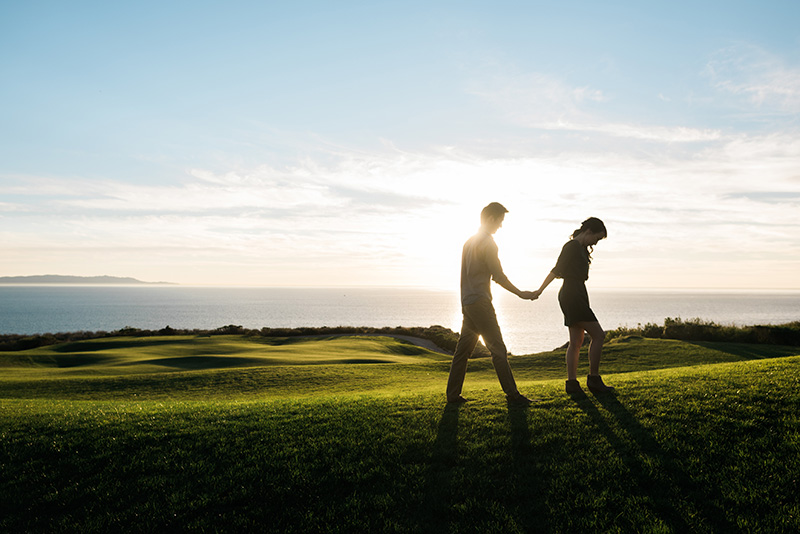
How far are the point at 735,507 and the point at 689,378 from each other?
5.26 m

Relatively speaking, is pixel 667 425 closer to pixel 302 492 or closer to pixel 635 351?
pixel 302 492

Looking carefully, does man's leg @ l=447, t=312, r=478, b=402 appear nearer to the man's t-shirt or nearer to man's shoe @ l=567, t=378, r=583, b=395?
the man's t-shirt

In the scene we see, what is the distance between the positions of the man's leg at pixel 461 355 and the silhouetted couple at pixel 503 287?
2 cm

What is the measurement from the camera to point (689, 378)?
30.4 ft

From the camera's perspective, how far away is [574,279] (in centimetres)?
808

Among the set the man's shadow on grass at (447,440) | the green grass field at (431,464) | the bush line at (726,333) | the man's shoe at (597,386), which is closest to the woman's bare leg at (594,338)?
the man's shoe at (597,386)

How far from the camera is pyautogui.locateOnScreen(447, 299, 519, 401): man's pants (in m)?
7.79

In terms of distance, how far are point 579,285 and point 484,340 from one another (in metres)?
1.98

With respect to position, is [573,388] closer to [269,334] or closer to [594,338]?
[594,338]

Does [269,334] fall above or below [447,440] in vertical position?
below

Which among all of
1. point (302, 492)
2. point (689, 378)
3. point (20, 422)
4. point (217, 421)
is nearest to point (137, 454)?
point (217, 421)

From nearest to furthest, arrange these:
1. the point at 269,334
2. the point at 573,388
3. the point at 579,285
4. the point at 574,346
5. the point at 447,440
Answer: the point at 447,440, the point at 579,285, the point at 574,346, the point at 573,388, the point at 269,334

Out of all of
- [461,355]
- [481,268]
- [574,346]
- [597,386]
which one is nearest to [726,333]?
[597,386]

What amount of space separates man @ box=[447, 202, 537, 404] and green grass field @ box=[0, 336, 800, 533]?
79 centimetres
